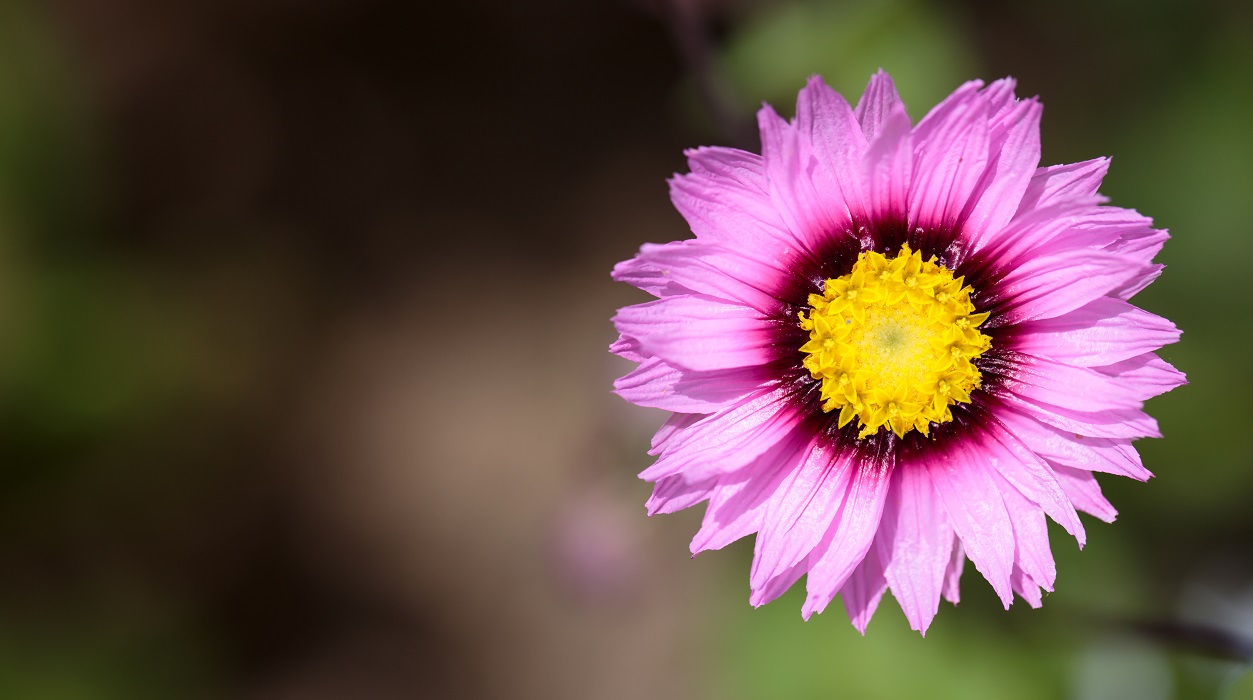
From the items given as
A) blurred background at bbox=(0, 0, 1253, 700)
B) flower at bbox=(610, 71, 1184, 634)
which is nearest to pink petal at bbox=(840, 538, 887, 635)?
flower at bbox=(610, 71, 1184, 634)

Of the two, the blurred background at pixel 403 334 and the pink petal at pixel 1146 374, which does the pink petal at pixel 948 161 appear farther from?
the blurred background at pixel 403 334

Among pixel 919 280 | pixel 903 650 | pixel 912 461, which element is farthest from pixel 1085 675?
pixel 919 280

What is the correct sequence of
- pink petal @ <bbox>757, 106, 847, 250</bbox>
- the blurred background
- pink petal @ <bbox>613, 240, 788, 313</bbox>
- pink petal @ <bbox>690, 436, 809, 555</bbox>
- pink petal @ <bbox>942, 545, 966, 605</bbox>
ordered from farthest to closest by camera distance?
the blurred background, pink petal @ <bbox>942, 545, 966, 605</bbox>, pink petal @ <bbox>690, 436, 809, 555</bbox>, pink petal @ <bbox>613, 240, 788, 313</bbox>, pink petal @ <bbox>757, 106, 847, 250</bbox>

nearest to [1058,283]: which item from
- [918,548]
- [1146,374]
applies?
[1146,374]

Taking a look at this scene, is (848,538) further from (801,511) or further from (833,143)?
(833,143)

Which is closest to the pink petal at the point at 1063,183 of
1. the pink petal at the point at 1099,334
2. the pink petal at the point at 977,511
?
the pink petal at the point at 1099,334

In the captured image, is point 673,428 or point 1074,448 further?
point 673,428

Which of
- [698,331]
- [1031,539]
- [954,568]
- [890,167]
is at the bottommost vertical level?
[954,568]

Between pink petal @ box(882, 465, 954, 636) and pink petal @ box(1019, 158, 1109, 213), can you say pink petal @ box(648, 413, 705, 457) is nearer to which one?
pink petal @ box(882, 465, 954, 636)
